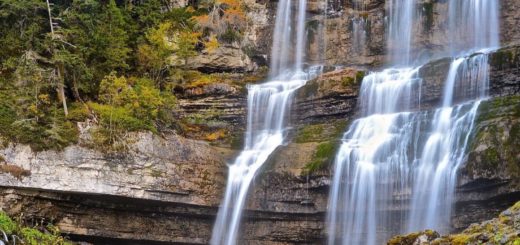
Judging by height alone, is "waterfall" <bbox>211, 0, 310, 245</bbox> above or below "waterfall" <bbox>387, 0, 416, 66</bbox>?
below

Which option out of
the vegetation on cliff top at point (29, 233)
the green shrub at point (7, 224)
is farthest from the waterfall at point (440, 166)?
the green shrub at point (7, 224)

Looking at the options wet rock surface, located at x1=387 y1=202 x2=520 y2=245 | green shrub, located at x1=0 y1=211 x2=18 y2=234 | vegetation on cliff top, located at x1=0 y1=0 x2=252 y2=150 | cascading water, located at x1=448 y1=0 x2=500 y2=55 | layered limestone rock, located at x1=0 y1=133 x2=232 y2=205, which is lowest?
green shrub, located at x1=0 y1=211 x2=18 y2=234

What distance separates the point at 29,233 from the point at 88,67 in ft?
29.8

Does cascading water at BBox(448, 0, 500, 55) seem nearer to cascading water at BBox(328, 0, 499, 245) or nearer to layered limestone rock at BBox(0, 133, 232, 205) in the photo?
cascading water at BBox(328, 0, 499, 245)

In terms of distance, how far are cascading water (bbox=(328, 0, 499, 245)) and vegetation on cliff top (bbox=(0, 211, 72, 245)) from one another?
10.2m

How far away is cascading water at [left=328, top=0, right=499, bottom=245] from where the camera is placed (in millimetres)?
20438

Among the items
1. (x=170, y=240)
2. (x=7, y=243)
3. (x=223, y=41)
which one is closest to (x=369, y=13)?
(x=223, y=41)

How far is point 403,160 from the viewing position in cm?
2136

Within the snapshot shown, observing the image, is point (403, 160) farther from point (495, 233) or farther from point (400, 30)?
point (400, 30)

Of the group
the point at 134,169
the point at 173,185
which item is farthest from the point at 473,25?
the point at 134,169

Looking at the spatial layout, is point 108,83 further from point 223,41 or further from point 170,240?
point 223,41

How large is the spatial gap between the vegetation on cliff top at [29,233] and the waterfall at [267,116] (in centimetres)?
609

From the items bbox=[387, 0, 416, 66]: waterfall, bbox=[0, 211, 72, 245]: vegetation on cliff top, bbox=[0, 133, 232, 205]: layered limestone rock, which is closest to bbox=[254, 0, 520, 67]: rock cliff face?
bbox=[387, 0, 416, 66]: waterfall

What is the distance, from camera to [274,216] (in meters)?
23.9
